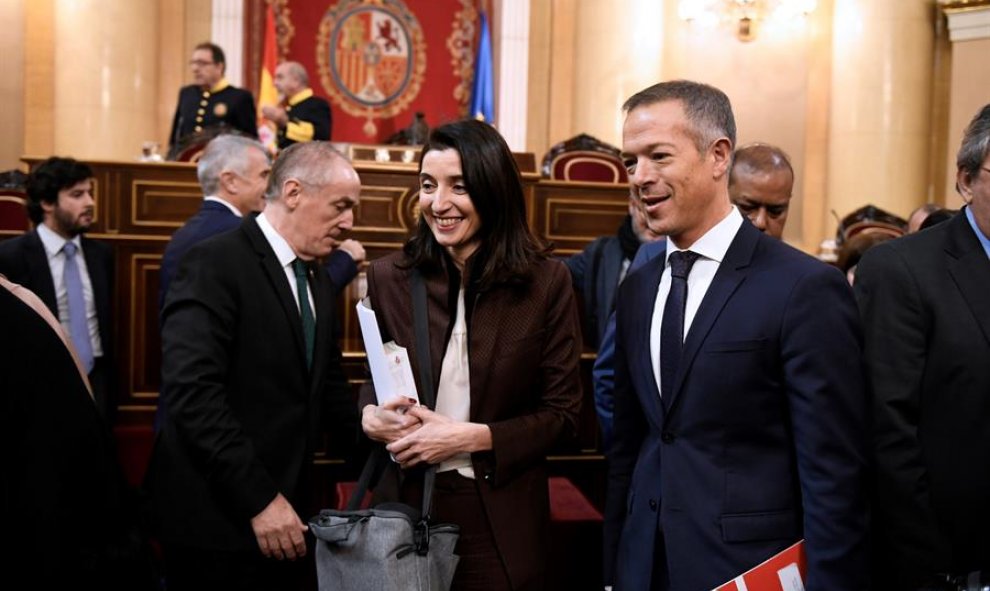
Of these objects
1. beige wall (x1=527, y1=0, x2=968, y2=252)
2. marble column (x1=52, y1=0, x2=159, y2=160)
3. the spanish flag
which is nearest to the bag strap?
the spanish flag

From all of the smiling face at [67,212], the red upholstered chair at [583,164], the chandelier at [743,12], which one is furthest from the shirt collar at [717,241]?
the chandelier at [743,12]

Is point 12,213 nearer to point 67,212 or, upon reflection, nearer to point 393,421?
point 67,212

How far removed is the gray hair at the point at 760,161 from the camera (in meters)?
2.67

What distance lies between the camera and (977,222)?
7.06ft

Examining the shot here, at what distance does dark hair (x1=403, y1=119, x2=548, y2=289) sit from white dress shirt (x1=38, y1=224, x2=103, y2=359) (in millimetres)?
3035

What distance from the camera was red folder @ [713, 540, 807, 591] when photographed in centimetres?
178

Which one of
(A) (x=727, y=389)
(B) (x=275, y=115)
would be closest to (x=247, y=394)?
(A) (x=727, y=389)

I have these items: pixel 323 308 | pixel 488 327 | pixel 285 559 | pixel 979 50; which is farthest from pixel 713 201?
pixel 979 50

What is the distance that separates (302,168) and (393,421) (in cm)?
96

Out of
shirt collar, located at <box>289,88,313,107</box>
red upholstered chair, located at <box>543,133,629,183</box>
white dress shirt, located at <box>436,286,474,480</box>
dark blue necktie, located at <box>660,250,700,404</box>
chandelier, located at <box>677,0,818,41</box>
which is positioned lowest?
white dress shirt, located at <box>436,286,474,480</box>

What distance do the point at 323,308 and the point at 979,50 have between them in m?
7.75

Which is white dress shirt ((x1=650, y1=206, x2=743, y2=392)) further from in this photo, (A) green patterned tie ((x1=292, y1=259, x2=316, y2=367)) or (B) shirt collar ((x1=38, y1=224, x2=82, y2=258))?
(B) shirt collar ((x1=38, y1=224, x2=82, y2=258))

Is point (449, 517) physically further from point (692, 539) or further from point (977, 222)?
point (977, 222)

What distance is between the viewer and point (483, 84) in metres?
9.69
